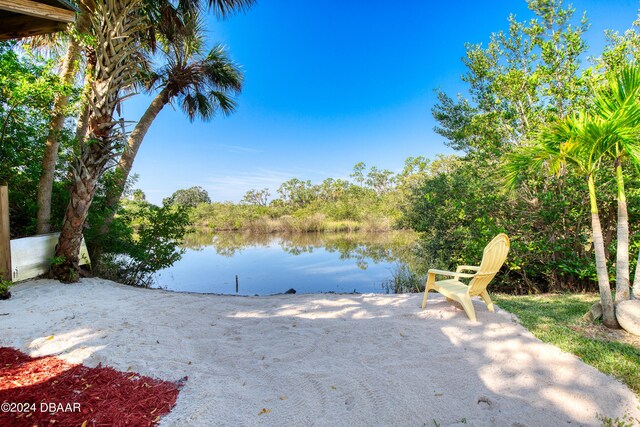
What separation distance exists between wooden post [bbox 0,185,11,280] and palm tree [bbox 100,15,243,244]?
96.2 inches

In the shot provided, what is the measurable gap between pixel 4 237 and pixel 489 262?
6911 mm

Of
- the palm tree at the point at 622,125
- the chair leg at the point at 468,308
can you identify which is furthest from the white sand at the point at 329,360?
the palm tree at the point at 622,125

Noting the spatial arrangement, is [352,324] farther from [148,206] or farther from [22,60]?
[22,60]

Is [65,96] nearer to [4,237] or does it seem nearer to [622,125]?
[4,237]

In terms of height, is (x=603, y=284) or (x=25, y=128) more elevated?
(x=25, y=128)

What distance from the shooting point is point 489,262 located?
3.67m

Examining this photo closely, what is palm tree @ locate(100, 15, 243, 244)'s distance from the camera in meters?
7.73

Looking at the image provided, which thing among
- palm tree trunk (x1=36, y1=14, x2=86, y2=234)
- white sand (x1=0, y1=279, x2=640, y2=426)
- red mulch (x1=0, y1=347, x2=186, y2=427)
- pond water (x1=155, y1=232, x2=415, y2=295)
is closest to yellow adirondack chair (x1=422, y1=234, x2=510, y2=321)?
white sand (x1=0, y1=279, x2=640, y2=426)

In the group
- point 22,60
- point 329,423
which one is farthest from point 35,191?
point 329,423

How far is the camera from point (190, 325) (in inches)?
146

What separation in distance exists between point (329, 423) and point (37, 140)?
24.4 feet

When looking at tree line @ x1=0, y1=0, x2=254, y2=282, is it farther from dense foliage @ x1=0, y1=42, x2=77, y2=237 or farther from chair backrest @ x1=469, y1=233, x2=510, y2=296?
chair backrest @ x1=469, y1=233, x2=510, y2=296

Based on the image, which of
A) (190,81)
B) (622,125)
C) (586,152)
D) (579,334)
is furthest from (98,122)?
(579,334)

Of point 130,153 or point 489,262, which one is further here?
point 130,153
